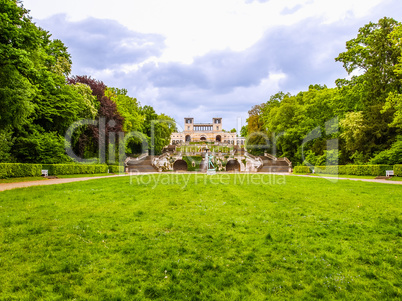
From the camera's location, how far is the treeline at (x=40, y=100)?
10562 millimetres

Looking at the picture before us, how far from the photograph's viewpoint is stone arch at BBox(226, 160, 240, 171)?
3894cm

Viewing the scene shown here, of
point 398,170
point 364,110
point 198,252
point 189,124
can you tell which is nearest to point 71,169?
point 198,252

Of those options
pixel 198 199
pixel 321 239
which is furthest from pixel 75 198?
pixel 321 239

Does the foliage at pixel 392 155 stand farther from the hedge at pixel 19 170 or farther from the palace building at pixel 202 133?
the palace building at pixel 202 133

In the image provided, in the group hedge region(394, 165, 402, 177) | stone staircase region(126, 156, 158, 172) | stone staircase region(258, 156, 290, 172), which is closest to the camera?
hedge region(394, 165, 402, 177)

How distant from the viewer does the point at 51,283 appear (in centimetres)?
340

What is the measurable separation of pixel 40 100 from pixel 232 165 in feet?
94.6

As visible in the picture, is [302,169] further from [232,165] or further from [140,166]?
[140,166]

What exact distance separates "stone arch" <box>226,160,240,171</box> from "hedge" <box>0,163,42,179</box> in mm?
27886

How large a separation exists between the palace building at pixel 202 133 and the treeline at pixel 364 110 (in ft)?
205

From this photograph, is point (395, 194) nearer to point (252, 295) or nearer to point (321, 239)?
point (321, 239)

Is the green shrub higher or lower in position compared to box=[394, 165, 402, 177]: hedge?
lower

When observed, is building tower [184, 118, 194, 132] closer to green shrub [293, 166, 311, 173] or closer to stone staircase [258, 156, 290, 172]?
stone staircase [258, 156, 290, 172]

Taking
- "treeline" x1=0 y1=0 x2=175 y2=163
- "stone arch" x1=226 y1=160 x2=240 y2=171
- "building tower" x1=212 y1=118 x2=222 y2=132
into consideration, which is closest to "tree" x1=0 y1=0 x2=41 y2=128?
"treeline" x1=0 y1=0 x2=175 y2=163
